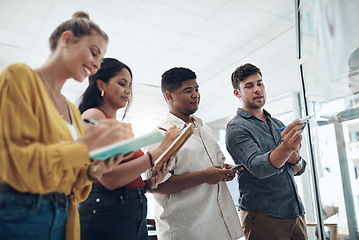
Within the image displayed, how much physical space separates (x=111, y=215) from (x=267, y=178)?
816mm

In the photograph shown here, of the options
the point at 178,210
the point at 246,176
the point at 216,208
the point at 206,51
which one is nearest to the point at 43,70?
the point at 178,210

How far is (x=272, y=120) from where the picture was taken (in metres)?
1.72

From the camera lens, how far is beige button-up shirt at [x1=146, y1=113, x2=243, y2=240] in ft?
4.39

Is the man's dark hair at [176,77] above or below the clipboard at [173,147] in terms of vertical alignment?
above

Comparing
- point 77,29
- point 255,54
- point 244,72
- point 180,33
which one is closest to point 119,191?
point 77,29

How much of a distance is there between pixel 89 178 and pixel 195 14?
8.60 ft

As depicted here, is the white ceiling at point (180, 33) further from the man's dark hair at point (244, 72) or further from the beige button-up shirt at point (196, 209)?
the beige button-up shirt at point (196, 209)

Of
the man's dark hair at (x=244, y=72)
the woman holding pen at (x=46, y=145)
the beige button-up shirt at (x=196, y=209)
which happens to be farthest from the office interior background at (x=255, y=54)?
the beige button-up shirt at (x=196, y=209)

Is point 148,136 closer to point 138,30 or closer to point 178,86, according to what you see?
point 178,86

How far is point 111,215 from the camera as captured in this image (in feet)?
3.38

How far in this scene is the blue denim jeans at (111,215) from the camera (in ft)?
3.32

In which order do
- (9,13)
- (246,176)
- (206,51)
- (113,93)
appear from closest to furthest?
(113,93), (246,176), (9,13), (206,51)

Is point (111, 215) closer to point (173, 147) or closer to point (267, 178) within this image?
point (173, 147)

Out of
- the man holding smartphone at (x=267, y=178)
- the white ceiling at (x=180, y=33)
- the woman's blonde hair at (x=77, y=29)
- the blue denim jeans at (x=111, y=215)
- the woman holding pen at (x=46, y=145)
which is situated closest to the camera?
the woman holding pen at (x=46, y=145)
